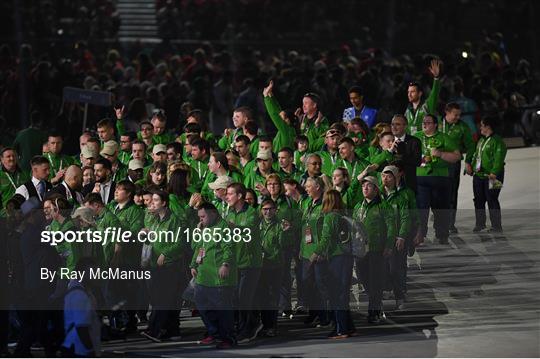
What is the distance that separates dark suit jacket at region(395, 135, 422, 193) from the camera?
2067 centimetres

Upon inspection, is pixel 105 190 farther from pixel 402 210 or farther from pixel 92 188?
pixel 402 210

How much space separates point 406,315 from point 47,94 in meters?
13.2

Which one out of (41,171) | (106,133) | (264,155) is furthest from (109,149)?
(264,155)

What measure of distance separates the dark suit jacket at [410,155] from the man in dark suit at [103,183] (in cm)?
371

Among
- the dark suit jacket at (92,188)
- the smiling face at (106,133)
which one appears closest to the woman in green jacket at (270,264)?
the dark suit jacket at (92,188)

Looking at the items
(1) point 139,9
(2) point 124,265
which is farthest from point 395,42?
(2) point 124,265

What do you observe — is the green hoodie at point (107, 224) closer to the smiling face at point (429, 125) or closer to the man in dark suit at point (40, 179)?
the man in dark suit at point (40, 179)

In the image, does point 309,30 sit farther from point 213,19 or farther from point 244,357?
point 244,357

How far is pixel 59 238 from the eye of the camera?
1691 cm

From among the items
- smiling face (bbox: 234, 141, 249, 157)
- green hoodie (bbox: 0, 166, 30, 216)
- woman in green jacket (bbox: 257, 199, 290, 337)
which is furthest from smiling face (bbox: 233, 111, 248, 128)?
woman in green jacket (bbox: 257, 199, 290, 337)

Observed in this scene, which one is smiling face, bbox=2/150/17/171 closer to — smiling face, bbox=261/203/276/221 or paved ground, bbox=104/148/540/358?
paved ground, bbox=104/148/540/358

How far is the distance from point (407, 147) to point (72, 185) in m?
4.55

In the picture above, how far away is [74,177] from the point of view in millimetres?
18438

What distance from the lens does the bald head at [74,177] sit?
18.4 meters
